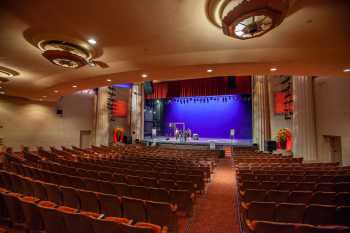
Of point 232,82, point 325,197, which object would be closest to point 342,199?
point 325,197

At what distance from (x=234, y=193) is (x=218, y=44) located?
431 centimetres

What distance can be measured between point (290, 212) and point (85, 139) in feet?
59.4

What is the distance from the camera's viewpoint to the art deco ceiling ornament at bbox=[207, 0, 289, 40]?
3070mm

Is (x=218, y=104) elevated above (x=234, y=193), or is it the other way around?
(x=218, y=104)

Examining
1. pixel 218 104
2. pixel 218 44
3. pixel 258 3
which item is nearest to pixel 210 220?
pixel 258 3

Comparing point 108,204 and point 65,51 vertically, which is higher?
point 65,51

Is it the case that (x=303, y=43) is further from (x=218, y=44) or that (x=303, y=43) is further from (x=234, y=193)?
(x=234, y=193)

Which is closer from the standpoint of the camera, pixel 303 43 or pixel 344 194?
pixel 344 194

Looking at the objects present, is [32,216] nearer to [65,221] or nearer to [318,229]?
[65,221]

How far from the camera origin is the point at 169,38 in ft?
15.8

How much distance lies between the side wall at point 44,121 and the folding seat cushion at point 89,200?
49.9ft

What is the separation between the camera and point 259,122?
623 inches

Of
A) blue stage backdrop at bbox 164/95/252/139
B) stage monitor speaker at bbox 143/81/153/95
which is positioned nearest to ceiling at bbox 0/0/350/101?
stage monitor speaker at bbox 143/81/153/95

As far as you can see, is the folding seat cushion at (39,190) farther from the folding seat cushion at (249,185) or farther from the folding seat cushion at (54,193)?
the folding seat cushion at (249,185)
